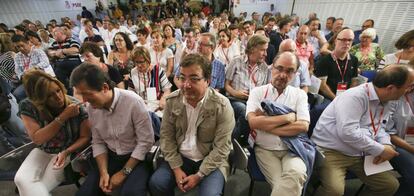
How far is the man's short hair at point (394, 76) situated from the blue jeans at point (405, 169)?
68 centimetres

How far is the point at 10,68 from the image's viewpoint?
3.45 metres

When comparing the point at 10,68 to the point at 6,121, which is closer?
the point at 6,121

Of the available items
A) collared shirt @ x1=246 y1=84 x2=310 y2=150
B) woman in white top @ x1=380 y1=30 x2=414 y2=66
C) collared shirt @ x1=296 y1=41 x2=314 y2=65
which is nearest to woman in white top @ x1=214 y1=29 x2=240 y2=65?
collared shirt @ x1=296 y1=41 x2=314 y2=65

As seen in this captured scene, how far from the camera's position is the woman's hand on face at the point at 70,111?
1592mm

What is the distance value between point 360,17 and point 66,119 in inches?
323

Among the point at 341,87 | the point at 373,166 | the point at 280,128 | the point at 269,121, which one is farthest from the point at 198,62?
the point at 341,87

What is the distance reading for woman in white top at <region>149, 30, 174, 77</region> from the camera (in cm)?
377

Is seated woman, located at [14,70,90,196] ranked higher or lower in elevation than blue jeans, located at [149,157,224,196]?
higher

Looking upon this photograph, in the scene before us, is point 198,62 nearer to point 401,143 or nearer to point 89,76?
point 89,76

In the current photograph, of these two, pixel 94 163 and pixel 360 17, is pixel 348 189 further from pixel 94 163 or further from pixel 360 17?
pixel 360 17

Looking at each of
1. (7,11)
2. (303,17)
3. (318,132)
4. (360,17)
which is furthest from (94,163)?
(7,11)

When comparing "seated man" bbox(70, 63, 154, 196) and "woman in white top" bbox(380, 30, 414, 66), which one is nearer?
"seated man" bbox(70, 63, 154, 196)

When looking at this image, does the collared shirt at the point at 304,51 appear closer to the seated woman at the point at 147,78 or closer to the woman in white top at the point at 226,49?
the woman in white top at the point at 226,49

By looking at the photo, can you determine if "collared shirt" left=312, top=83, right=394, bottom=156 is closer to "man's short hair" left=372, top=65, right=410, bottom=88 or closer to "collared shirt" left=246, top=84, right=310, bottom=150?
"man's short hair" left=372, top=65, right=410, bottom=88
